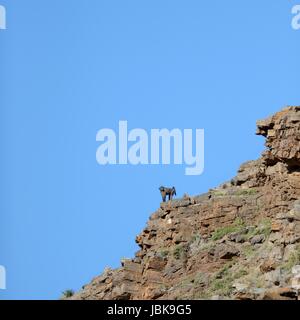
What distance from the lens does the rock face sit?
219 feet

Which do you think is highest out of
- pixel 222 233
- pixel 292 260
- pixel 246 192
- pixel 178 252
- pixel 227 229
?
pixel 246 192

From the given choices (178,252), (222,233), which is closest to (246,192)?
(222,233)

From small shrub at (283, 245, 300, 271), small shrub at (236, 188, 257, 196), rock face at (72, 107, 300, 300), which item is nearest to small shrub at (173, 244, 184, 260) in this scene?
rock face at (72, 107, 300, 300)

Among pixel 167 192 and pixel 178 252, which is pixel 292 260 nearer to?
pixel 178 252

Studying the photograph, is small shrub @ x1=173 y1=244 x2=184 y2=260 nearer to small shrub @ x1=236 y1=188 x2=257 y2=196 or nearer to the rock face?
the rock face

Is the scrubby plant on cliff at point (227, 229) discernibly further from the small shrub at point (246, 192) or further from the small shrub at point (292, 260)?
the small shrub at point (292, 260)

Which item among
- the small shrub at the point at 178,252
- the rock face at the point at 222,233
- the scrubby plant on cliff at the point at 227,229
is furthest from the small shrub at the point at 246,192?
the small shrub at the point at 178,252

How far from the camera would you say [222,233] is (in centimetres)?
7362

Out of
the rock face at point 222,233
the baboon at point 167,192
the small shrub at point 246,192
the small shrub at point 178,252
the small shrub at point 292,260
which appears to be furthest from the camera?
the baboon at point 167,192

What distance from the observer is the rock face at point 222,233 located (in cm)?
6675
